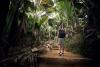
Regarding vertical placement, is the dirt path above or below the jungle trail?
below

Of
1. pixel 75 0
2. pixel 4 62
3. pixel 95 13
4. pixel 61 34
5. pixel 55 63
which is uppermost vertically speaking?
pixel 75 0

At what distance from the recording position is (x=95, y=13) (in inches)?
396

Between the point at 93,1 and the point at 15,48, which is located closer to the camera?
the point at 15,48

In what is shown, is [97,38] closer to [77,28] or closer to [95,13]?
[95,13]

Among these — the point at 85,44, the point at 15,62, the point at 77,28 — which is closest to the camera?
the point at 15,62

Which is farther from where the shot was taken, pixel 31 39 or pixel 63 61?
pixel 31 39

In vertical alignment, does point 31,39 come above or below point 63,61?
above

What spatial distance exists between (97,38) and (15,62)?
4218mm

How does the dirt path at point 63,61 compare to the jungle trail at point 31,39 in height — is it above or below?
below

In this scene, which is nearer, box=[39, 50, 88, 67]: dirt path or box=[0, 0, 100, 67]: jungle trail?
box=[0, 0, 100, 67]: jungle trail

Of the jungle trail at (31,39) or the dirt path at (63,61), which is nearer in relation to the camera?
the jungle trail at (31,39)

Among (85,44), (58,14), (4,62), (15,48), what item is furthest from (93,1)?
(58,14)

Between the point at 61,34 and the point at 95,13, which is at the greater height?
the point at 95,13

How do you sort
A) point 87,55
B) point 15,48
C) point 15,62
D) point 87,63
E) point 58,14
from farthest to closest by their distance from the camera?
point 58,14, point 87,55, point 87,63, point 15,48, point 15,62
